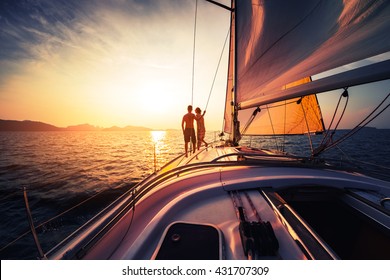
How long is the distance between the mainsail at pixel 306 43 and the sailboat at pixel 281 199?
0.01 metres

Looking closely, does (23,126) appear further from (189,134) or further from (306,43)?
(306,43)

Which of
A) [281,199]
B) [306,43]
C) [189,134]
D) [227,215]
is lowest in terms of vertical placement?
[227,215]

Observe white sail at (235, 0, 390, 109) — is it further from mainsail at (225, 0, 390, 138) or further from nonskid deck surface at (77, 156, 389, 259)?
nonskid deck surface at (77, 156, 389, 259)

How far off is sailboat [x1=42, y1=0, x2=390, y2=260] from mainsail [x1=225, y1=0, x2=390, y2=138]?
0.01 metres

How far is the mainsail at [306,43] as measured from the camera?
5.15 ft

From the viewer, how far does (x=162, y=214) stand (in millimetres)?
1497

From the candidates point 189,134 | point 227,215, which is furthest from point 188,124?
point 227,215

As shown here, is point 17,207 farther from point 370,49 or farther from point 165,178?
point 370,49

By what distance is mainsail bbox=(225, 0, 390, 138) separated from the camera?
157 cm

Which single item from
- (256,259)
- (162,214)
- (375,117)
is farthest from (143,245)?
(375,117)

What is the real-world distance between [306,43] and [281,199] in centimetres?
221

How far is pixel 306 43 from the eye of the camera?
90.2 inches

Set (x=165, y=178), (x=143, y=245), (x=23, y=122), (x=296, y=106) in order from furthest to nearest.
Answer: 1. (x=23, y=122)
2. (x=296, y=106)
3. (x=165, y=178)
4. (x=143, y=245)
